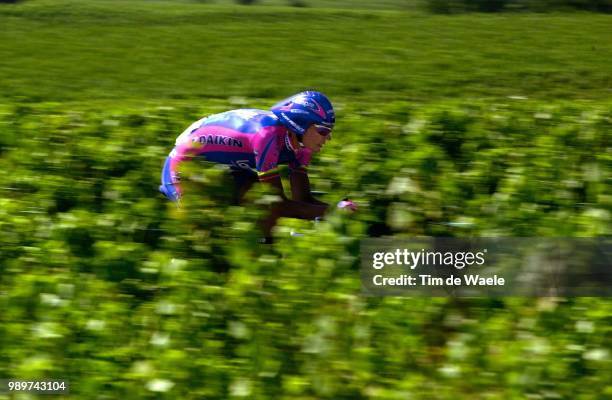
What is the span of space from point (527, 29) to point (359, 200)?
15.4 m

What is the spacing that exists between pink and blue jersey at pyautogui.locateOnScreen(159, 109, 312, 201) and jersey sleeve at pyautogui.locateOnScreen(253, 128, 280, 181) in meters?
0.07

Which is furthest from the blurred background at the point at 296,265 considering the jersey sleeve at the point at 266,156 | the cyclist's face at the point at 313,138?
the cyclist's face at the point at 313,138

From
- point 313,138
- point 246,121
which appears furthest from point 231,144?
point 313,138

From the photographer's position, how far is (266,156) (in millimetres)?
5383

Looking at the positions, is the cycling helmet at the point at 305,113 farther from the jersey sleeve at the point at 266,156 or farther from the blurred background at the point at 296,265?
the blurred background at the point at 296,265

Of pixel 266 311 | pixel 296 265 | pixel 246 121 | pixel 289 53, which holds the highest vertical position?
pixel 246 121

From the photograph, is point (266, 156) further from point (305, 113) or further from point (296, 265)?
point (296, 265)

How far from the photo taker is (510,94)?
51.3ft

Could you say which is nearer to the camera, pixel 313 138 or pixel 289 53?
pixel 313 138

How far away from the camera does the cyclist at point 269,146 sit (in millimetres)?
5398

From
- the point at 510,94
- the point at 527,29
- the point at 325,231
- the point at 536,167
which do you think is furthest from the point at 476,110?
the point at 527,29

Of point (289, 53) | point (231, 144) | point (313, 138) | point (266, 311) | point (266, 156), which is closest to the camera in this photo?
point (266, 311)

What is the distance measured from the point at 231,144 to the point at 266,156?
1.28ft

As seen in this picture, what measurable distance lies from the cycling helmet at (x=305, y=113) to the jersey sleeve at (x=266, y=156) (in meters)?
0.15
